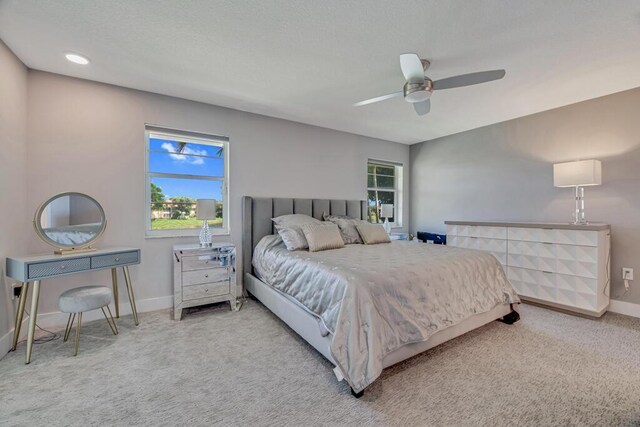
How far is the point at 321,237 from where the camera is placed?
3.16 m

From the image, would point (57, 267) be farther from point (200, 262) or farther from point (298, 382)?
point (298, 382)

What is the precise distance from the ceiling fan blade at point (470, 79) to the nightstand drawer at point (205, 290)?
2986 mm

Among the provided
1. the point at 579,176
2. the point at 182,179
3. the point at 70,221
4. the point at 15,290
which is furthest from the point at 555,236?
the point at 15,290

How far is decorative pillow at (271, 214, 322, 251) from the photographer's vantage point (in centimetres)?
313

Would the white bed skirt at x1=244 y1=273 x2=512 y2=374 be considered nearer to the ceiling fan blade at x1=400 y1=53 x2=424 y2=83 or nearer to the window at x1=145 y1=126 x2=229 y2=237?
the window at x1=145 y1=126 x2=229 y2=237

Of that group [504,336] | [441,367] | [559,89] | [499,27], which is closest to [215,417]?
[441,367]

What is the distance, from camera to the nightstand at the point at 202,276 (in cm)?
289

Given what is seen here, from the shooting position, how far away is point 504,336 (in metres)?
2.56

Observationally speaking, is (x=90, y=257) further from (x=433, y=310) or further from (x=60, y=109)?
(x=433, y=310)

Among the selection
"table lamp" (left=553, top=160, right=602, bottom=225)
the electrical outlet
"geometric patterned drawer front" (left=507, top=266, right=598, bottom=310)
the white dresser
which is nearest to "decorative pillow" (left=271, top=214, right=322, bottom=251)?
the electrical outlet

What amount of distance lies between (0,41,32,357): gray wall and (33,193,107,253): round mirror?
19cm

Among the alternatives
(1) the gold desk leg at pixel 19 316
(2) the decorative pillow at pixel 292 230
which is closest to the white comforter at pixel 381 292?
(2) the decorative pillow at pixel 292 230

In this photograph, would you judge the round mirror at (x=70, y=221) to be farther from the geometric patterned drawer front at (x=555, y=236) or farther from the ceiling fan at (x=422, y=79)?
the geometric patterned drawer front at (x=555, y=236)

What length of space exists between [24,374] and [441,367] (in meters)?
3.07
